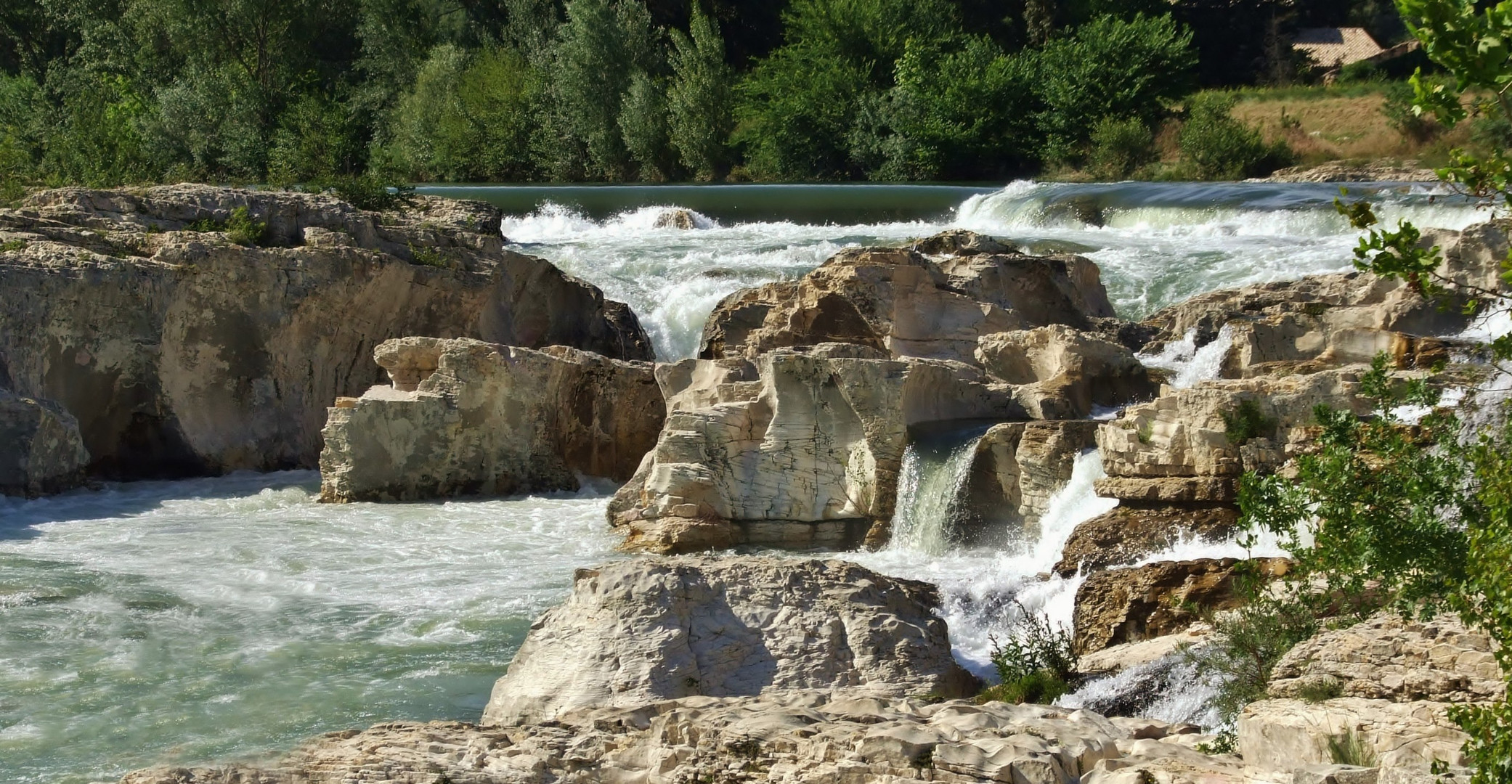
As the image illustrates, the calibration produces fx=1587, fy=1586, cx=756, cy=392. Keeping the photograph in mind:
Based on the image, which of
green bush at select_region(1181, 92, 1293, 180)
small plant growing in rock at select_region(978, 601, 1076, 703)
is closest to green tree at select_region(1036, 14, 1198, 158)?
green bush at select_region(1181, 92, 1293, 180)

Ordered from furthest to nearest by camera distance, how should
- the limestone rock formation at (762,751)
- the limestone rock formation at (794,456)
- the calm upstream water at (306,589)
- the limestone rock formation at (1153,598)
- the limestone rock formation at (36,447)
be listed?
the limestone rock formation at (36,447), the limestone rock formation at (794,456), the limestone rock formation at (1153,598), the calm upstream water at (306,589), the limestone rock formation at (762,751)

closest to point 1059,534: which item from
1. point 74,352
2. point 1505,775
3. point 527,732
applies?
point 527,732

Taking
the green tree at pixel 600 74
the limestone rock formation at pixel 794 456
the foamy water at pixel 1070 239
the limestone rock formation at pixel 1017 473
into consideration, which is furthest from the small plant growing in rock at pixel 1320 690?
the green tree at pixel 600 74

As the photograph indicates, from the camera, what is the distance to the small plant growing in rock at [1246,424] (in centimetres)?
903

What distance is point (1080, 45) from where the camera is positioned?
34.1 meters

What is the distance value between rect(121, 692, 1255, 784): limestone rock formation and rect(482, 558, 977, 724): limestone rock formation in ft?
3.46

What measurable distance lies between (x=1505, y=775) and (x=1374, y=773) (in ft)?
1.75

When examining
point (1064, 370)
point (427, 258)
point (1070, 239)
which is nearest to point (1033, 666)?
point (1064, 370)

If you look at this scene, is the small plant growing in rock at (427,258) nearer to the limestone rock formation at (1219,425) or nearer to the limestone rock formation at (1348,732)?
the limestone rock formation at (1219,425)

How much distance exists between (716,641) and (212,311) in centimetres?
886

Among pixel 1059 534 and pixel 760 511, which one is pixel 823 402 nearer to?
pixel 760 511

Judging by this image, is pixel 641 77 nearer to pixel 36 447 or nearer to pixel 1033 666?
pixel 36 447

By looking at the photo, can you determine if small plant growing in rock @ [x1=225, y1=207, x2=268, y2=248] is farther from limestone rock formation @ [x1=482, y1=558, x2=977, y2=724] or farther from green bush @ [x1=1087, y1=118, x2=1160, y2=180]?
green bush @ [x1=1087, y1=118, x2=1160, y2=180]

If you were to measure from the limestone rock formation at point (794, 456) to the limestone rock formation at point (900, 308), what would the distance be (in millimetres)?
1452
